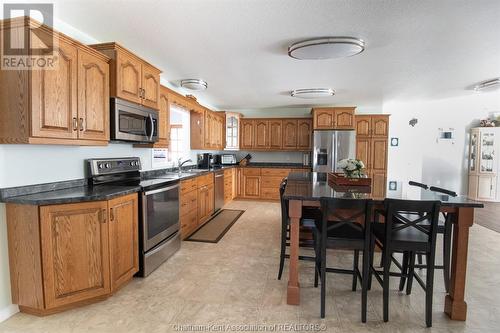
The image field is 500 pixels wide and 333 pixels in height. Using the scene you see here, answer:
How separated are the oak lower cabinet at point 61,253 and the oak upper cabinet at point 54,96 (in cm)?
56

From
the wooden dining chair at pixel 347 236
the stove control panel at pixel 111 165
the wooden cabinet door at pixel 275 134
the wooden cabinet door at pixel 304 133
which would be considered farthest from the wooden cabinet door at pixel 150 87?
the wooden cabinet door at pixel 304 133

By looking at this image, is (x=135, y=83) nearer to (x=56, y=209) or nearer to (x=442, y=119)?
(x=56, y=209)

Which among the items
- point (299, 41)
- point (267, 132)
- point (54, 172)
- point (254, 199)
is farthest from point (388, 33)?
point (254, 199)

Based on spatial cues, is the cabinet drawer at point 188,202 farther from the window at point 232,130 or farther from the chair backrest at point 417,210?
the window at point 232,130

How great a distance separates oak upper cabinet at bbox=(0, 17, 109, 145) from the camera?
6.00 feet

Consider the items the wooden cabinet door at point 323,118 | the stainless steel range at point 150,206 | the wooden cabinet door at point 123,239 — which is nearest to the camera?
the wooden cabinet door at point 123,239

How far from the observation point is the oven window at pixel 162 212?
8.79ft

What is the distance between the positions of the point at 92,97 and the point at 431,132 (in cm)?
751

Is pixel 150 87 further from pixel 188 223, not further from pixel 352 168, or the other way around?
pixel 352 168

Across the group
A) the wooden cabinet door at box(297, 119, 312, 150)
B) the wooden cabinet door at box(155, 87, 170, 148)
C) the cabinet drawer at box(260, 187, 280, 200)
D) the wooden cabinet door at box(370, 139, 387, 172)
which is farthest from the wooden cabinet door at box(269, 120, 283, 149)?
the wooden cabinet door at box(155, 87, 170, 148)

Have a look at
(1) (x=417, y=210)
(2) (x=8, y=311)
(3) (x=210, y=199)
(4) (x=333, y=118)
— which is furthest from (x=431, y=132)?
(2) (x=8, y=311)

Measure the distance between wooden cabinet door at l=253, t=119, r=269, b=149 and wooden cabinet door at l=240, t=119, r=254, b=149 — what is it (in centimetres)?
13

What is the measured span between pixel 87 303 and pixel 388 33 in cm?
360

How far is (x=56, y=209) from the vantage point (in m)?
1.92
